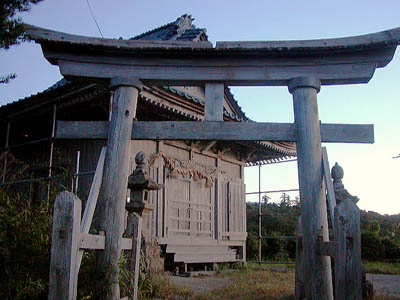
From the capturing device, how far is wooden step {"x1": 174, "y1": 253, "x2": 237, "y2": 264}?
10.4 meters

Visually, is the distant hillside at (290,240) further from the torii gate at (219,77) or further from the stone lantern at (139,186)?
the torii gate at (219,77)

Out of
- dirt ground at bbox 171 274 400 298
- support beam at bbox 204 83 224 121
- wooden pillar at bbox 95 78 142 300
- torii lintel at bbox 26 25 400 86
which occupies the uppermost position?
torii lintel at bbox 26 25 400 86

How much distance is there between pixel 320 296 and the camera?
171 inches

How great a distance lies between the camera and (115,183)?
4.63 metres

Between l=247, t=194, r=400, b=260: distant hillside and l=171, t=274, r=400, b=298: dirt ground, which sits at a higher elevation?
l=247, t=194, r=400, b=260: distant hillside

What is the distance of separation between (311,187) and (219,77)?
5.60 feet

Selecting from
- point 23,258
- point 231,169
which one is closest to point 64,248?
point 23,258

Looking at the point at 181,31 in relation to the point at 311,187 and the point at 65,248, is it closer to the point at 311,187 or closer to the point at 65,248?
the point at 311,187

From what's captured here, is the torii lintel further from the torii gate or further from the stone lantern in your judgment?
the stone lantern

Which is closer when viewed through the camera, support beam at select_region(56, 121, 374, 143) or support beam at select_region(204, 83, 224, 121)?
support beam at select_region(56, 121, 374, 143)

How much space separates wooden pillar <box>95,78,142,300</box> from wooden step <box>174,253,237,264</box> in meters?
6.00

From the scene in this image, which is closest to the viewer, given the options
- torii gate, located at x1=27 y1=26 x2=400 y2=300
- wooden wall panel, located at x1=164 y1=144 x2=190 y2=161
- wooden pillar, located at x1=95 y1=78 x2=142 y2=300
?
wooden pillar, located at x1=95 y1=78 x2=142 y2=300

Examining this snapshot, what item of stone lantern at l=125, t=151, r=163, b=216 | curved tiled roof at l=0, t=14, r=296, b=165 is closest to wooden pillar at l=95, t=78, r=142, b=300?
stone lantern at l=125, t=151, r=163, b=216

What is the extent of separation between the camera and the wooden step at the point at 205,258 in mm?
10398
